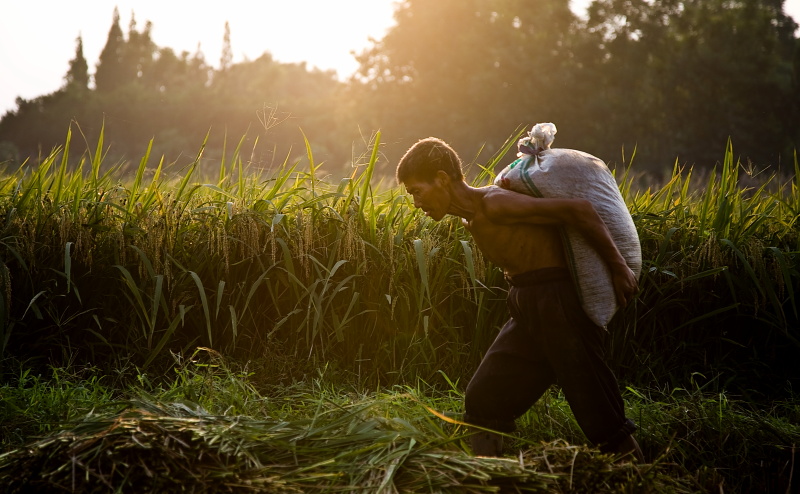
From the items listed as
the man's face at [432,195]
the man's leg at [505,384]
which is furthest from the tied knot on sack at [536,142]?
the man's leg at [505,384]

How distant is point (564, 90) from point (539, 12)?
360 cm

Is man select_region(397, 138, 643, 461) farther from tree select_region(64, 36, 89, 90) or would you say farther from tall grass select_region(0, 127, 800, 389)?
tree select_region(64, 36, 89, 90)

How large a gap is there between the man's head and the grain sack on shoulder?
7.8 inches

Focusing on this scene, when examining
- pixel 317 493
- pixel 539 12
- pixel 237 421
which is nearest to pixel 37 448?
pixel 237 421

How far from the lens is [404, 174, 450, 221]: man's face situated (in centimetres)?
248

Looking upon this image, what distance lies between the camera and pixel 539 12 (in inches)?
984

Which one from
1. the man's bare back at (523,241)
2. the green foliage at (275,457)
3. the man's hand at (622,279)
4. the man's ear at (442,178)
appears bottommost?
the green foliage at (275,457)

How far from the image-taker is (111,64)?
44.3 meters

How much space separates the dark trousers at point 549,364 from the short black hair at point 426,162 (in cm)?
46

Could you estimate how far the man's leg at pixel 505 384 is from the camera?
2.56 metres

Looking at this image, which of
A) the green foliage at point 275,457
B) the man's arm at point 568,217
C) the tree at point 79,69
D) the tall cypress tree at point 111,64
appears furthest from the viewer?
the tall cypress tree at point 111,64

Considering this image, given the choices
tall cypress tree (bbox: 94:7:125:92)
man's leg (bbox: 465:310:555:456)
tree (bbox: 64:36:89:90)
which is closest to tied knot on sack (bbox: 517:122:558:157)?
man's leg (bbox: 465:310:555:456)

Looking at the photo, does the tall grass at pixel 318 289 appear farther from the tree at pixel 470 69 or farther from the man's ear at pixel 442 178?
the tree at pixel 470 69

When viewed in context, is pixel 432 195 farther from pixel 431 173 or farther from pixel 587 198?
pixel 587 198
